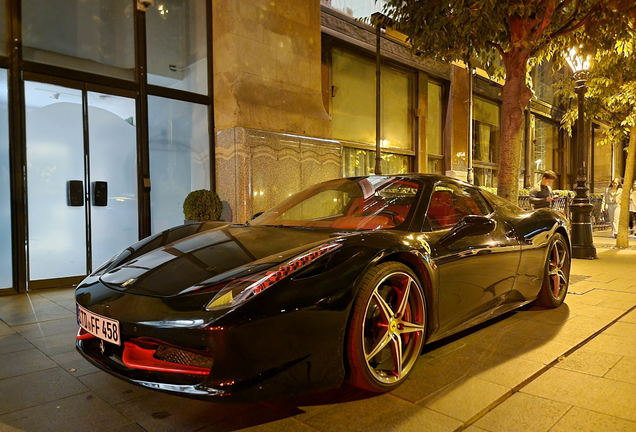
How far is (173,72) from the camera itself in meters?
7.98

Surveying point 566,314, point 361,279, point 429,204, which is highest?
point 429,204

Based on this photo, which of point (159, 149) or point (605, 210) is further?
point (605, 210)

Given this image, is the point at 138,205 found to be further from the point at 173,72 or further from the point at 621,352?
the point at 621,352

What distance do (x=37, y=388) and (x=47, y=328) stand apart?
1496mm

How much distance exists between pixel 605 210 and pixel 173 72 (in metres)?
18.4

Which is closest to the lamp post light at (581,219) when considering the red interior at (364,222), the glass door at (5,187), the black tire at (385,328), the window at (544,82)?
the red interior at (364,222)

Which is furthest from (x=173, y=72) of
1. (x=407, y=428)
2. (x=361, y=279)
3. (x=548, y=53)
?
(x=407, y=428)

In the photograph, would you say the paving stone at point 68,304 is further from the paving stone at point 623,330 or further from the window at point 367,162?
the window at point 367,162

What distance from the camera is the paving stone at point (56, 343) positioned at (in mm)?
3316

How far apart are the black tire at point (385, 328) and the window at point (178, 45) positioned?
21.2 feet

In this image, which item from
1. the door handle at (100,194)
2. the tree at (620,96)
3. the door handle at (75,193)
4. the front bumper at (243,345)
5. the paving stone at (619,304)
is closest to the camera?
the front bumper at (243,345)

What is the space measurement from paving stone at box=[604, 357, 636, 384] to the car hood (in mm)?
1917

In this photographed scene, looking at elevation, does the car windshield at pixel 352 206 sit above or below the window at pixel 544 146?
below

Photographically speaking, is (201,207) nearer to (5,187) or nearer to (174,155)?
(174,155)
